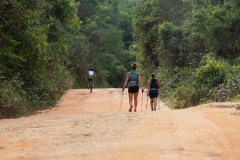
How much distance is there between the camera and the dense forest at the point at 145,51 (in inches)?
709

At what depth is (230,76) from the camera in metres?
18.3

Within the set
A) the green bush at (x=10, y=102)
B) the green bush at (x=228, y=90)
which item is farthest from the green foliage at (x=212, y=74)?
the green bush at (x=10, y=102)

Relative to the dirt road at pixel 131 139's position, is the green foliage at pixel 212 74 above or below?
above

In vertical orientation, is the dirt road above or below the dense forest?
below

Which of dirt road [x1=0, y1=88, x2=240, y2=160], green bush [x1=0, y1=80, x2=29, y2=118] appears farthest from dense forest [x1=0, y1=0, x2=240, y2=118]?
dirt road [x1=0, y1=88, x2=240, y2=160]

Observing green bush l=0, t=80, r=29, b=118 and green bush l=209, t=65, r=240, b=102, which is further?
green bush l=209, t=65, r=240, b=102

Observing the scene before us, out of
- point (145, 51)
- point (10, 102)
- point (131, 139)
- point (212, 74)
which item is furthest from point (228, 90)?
point (145, 51)

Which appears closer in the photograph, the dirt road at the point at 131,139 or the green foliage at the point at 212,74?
the dirt road at the point at 131,139

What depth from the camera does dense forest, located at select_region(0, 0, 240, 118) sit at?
→ 59.1ft

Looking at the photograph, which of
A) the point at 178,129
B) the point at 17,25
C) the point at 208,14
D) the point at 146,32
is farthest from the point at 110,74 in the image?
the point at 178,129

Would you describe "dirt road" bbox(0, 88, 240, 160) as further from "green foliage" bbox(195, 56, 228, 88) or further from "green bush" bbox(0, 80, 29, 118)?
"green foliage" bbox(195, 56, 228, 88)

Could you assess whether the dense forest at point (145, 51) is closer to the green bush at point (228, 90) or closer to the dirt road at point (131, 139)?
the green bush at point (228, 90)

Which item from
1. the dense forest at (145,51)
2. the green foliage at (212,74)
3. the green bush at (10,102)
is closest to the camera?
the green bush at (10,102)

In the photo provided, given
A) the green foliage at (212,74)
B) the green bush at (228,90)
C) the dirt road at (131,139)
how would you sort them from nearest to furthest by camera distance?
the dirt road at (131,139) → the green bush at (228,90) → the green foliage at (212,74)
